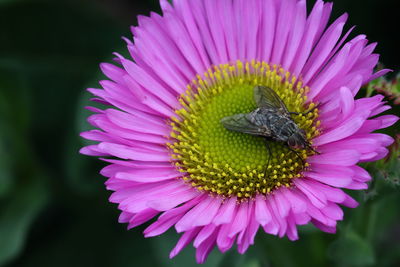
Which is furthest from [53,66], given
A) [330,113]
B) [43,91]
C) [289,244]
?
[330,113]

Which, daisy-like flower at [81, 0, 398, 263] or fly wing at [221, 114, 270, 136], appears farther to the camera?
fly wing at [221, 114, 270, 136]

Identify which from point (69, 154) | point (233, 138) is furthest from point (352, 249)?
point (69, 154)

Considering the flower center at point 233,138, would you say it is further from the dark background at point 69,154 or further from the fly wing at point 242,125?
the dark background at point 69,154

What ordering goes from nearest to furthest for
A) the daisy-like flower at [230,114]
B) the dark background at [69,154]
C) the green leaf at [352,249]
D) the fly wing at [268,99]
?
1. the daisy-like flower at [230,114]
2. the fly wing at [268,99]
3. the green leaf at [352,249]
4. the dark background at [69,154]

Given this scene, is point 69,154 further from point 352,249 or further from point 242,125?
point 352,249

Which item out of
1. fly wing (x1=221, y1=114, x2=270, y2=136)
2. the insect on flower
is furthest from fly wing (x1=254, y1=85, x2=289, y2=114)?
fly wing (x1=221, y1=114, x2=270, y2=136)

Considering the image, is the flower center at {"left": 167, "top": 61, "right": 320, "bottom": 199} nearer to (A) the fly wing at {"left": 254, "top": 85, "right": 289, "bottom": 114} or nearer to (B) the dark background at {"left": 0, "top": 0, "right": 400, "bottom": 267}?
(A) the fly wing at {"left": 254, "top": 85, "right": 289, "bottom": 114}

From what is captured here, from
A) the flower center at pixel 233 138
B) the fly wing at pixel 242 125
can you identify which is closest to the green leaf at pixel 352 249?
the flower center at pixel 233 138
